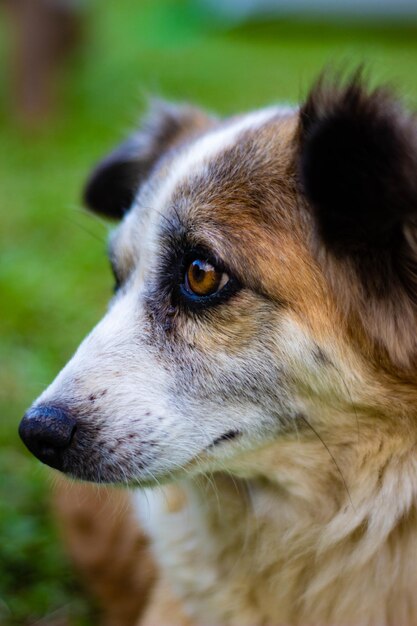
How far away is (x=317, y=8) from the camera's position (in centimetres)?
1331

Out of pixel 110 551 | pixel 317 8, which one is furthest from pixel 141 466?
pixel 317 8

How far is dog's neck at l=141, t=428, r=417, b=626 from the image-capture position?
2.07 meters

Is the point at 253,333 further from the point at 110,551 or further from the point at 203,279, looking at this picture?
the point at 110,551

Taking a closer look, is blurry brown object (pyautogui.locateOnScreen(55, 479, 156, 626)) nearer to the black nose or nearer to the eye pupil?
the black nose

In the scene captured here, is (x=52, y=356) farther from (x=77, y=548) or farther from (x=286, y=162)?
(x=286, y=162)

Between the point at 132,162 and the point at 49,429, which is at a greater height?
the point at 132,162

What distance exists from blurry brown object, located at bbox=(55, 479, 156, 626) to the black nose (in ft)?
2.24

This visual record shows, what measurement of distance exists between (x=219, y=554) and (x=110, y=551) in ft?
1.97

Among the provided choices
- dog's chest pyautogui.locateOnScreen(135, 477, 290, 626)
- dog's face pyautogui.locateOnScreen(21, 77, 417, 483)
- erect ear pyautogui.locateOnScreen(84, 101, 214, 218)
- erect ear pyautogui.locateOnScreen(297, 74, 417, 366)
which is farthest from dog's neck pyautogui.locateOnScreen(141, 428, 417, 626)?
erect ear pyautogui.locateOnScreen(84, 101, 214, 218)

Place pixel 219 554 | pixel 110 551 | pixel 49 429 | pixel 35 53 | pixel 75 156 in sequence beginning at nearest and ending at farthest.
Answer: pixel 49 429 < pixel 219 554 < pixel 110 551 < pixel 75 156 < pixel 35 53

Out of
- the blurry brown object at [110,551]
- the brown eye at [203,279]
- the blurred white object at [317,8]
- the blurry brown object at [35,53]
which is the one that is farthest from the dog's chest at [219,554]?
the blurred white object at [317,8]

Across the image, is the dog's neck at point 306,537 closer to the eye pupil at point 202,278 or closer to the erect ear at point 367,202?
the erect ear at point 367,202

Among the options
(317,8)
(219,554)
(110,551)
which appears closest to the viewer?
(219,554)

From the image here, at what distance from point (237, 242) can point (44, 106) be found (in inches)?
233
